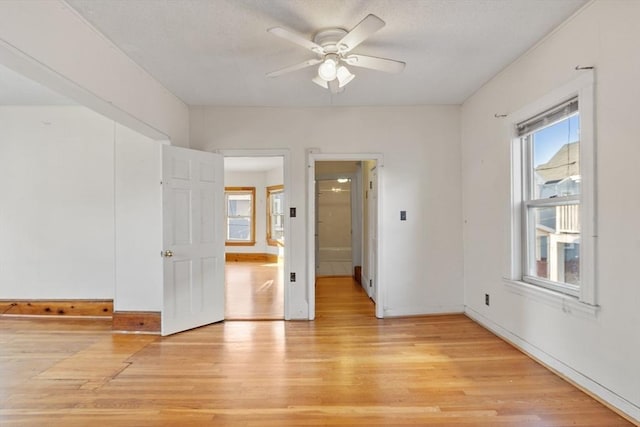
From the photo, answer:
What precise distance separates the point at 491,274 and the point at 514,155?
1.21m

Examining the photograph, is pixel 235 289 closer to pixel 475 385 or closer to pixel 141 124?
pixel 141 124

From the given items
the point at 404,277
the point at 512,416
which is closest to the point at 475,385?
the point at 512,416

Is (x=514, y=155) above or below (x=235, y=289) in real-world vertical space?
above

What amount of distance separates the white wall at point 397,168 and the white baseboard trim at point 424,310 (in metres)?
0.01

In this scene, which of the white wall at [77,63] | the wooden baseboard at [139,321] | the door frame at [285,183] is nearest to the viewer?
the white wall at [77,63]

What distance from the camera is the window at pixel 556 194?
81.1 inches

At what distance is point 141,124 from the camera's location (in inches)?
112

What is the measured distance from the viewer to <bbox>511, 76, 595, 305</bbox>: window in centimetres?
206

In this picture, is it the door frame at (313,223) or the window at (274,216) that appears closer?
the door frame at (313,223)

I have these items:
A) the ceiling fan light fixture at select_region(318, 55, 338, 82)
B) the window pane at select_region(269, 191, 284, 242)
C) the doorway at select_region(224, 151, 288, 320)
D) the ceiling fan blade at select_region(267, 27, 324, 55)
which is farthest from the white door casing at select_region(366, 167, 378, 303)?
the window pane at select_region(269, 191, 284, 242)

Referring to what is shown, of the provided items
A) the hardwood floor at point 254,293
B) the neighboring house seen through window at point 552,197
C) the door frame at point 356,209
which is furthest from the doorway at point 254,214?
the neighboring house seen through window at point 552,197

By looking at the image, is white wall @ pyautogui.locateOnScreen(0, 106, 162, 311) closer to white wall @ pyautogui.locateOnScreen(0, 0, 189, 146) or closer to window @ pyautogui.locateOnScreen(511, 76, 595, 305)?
white wall @ pyautogui.locateOnScreen(0, 0, 189, 146)

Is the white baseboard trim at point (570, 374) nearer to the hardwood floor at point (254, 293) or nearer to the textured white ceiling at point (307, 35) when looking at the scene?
the hardwood floor at point (254, 293)

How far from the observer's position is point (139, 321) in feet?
10.9
